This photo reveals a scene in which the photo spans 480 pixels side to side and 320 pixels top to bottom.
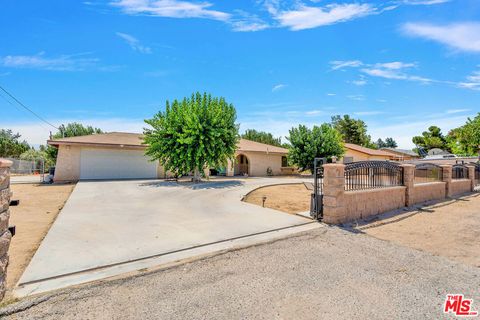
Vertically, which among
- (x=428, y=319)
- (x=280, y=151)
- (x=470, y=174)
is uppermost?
(x=280, y=151)

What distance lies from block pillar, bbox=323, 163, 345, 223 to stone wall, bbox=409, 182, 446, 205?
5.04 m

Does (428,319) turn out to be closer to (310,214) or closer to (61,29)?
(310,214)

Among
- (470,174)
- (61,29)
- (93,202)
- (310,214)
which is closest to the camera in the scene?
(310,214)

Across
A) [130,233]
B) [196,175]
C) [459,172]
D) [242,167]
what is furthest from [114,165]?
[459,172]

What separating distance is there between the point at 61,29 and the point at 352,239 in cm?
1480

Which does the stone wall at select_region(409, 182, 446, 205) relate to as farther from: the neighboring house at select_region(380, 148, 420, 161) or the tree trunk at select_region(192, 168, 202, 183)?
the neighboring house at select_region(380, 148, 420, 161)

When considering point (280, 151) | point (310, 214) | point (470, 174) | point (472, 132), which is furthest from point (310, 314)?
point (472, 132)

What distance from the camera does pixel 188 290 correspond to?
11.2 feet

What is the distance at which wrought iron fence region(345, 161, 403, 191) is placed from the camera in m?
7.79

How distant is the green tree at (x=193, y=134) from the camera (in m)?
16.0

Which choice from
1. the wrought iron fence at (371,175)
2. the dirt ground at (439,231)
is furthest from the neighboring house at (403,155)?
the dirt ground at (439,231)

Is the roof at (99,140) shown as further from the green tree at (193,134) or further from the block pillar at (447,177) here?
the block pillar at (447,177)

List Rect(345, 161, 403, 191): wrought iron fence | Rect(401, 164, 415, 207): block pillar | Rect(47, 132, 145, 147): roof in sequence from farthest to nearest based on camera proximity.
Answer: Rect(47, 132, 145, 147): roof
Rect(401, 164, 415, 207): block pillar
Rect(345, 161, 403, 191): wrought iron fence

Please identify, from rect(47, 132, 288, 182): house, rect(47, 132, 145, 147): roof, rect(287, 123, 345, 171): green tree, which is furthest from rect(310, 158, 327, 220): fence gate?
rect(287, 123, 345, 171): green tree
